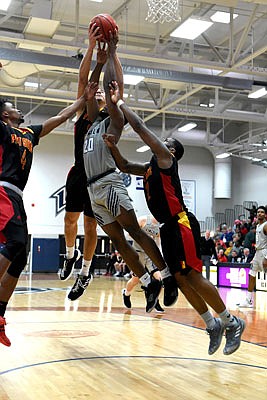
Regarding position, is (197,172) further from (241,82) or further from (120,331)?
(120,331)

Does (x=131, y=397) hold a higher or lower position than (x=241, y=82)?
lower

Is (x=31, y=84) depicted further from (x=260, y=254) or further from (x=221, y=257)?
(x=260, y=254)

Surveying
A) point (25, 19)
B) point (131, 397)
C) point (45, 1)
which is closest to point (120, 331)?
point (131, 397)

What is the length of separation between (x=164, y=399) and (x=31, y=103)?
778 inches

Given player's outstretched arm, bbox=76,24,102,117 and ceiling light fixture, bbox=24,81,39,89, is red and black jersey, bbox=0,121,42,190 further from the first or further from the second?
ceiling light fixture, bbox=24,81,39,89

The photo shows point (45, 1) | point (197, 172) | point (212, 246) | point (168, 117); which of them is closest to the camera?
point (45, 1)

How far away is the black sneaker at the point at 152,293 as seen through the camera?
205 inches

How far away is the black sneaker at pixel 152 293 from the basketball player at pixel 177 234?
22 cm

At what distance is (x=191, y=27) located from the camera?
A: 40.4ft

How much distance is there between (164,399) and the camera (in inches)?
163

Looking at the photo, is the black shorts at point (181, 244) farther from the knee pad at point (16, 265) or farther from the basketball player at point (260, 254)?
the basketball player at point (260, 254)

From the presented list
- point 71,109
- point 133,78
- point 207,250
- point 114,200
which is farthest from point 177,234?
point 207,250

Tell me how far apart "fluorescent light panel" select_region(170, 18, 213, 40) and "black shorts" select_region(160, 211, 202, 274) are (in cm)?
766

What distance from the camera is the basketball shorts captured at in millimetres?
5301
